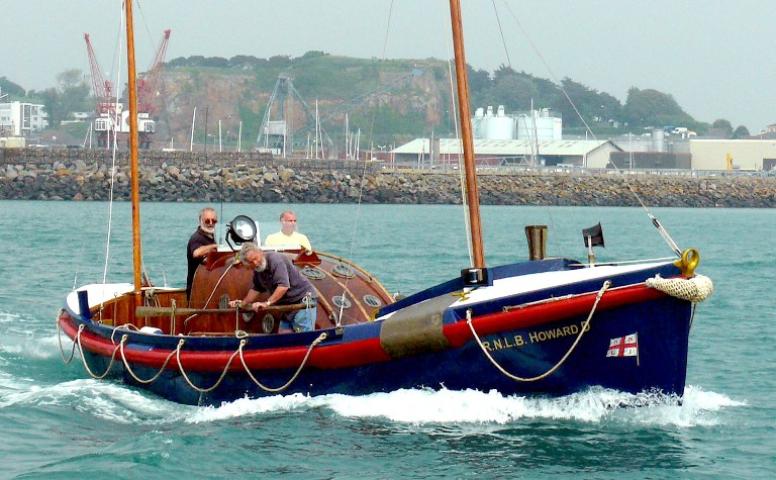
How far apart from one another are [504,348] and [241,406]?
3.12 m

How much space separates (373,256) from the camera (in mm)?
44594

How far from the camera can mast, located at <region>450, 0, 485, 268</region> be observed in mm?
15523

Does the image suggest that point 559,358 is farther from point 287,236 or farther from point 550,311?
point 287,236

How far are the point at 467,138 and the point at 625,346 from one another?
3.32m

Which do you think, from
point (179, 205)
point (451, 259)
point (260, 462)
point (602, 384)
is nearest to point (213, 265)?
point (260, 462)

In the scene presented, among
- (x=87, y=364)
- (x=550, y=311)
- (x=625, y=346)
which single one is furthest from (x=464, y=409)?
(x=87, y=364)

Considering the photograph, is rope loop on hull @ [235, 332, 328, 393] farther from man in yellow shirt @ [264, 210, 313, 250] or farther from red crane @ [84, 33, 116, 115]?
red crane @ [84, 33, 116, 115]

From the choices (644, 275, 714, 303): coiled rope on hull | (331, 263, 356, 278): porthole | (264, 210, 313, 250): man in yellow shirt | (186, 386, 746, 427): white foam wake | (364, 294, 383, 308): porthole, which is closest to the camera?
(644, 275, 714, 303): coiled rope on hull

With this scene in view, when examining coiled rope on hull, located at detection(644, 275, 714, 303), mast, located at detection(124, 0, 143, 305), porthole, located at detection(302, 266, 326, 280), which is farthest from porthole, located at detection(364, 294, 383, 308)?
coiled rope on hull, located at detection(644, 275, 714, 303)

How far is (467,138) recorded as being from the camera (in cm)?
1570

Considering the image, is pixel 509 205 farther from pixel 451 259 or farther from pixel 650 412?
pixel 650 412

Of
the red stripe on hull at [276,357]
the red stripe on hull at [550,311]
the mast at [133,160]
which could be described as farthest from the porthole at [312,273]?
the red stripe on hull at [550,311]

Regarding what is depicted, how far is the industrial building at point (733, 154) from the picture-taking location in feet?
500

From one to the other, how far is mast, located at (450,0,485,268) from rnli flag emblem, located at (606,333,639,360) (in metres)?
2.23
